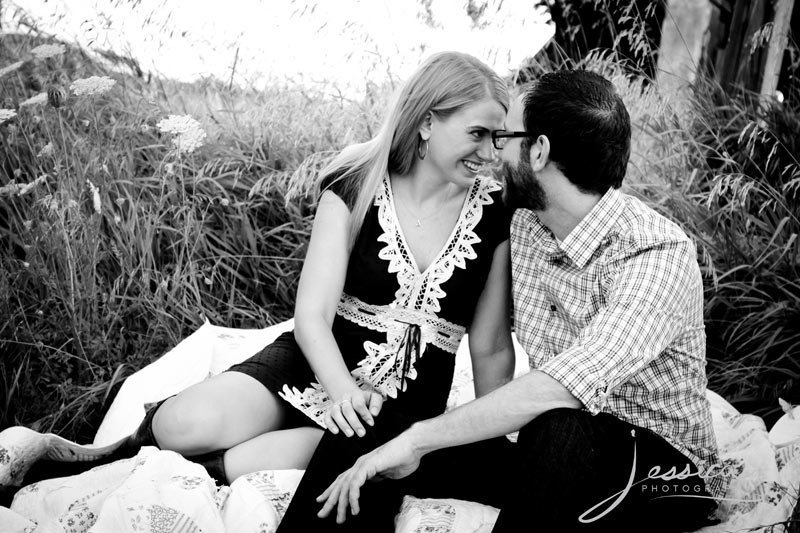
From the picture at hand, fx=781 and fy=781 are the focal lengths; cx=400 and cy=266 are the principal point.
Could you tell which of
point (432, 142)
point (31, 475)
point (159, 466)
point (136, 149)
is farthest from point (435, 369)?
point (136, 149)

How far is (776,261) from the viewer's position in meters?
3.12

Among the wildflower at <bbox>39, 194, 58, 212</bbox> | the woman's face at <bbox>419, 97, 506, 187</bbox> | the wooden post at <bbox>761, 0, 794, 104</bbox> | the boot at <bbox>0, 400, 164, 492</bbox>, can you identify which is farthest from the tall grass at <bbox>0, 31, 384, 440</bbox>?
the wooden post at <bbox>761, 0, 794, 104</bbox>

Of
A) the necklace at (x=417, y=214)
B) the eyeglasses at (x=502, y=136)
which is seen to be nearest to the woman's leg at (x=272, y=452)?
the necklace at (x=417, y=214)

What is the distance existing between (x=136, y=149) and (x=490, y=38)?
2.01m

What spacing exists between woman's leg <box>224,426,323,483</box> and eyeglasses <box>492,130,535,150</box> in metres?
1.04

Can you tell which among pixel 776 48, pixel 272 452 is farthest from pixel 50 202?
pixel 776 48

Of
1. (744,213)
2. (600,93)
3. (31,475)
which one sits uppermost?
(600,93)

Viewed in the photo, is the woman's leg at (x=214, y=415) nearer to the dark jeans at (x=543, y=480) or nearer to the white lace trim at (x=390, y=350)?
the white lace trim at (x=390, y=350)

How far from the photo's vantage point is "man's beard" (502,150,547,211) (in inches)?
87.4

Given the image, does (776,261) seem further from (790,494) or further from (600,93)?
(600,93)

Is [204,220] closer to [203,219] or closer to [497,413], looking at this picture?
[203,219]

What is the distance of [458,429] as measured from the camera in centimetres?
189

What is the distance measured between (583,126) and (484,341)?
2.53ft

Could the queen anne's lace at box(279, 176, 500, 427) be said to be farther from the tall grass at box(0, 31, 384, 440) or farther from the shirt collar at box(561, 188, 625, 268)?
the tall grass at box(0, 31, 384, 440)
